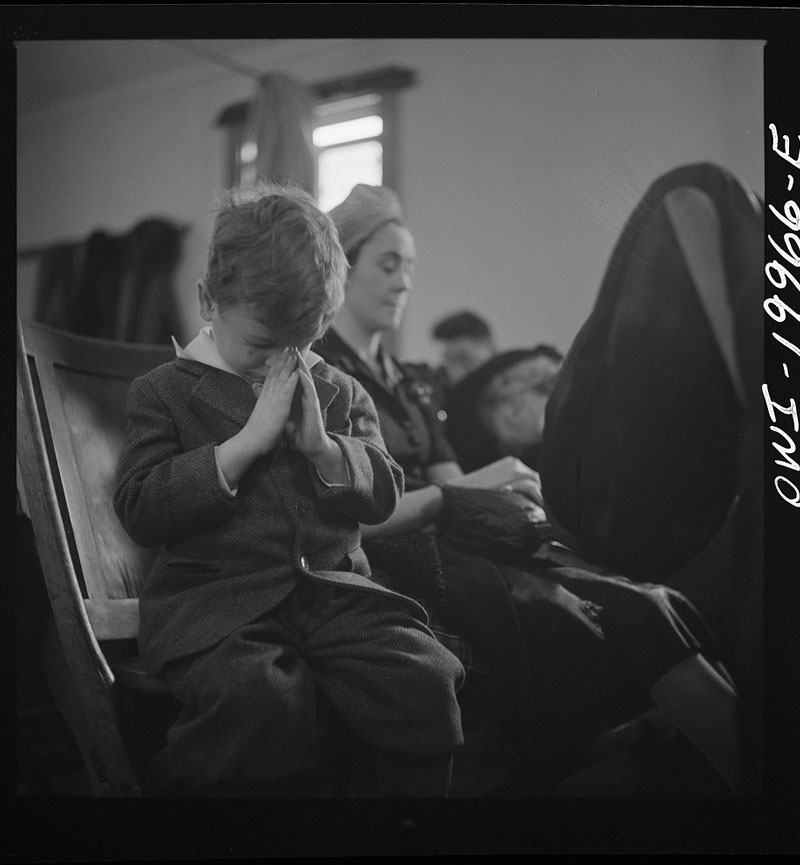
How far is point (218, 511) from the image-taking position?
4.78 ft

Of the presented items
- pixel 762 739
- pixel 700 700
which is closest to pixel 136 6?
pixel 700 700

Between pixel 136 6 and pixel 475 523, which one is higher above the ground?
pixel 136 6

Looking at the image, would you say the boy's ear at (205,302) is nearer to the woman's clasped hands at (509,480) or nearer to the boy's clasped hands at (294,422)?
the boy's clasped hands at (294,422)

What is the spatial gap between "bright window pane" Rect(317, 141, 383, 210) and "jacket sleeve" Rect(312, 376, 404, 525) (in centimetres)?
36

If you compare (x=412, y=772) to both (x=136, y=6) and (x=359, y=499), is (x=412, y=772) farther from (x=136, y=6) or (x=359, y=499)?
(x=136, y=6)

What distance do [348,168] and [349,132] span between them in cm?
8

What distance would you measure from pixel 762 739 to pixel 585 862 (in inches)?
15.5

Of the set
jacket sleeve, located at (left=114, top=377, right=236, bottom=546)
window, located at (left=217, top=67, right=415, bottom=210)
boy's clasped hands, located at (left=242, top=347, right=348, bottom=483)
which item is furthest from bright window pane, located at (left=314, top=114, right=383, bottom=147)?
jacket sleeve, located at (left=114, top=377, right=236, bottom=546)

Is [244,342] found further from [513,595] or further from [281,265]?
[513,595]

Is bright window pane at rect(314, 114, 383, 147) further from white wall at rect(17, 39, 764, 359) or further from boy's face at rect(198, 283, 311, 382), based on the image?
boy's face at rect(198, 283, 311, 382)

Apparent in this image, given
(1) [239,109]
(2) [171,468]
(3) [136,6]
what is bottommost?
(2) [171,468]

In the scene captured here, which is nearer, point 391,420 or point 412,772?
→ point 412,772

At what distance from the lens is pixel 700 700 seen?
5.15ft

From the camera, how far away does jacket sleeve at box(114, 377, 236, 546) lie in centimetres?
144
